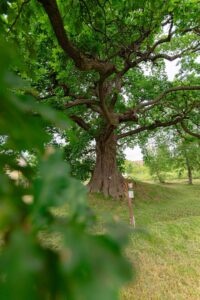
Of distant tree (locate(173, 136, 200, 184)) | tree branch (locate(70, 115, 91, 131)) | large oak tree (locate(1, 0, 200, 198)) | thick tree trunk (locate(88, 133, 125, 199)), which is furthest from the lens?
distant tree (locate(173, 136, 200, 184))

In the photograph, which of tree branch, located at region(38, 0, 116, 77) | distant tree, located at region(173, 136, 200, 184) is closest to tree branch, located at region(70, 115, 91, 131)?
tree branch, located at region(38, 0, 116, 77)

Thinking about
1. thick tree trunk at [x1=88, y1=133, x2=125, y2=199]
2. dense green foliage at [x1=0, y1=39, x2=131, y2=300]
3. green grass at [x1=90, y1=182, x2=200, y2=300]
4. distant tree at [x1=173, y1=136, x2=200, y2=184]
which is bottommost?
Result: green grass at [x1=90, y1=182, x2=200, y2=300]

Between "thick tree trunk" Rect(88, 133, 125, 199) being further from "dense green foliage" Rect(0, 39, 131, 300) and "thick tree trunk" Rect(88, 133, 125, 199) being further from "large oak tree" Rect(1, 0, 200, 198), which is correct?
"dense green foliage" Rect(0, 39, 131, 300)

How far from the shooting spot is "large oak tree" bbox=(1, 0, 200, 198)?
108 inches

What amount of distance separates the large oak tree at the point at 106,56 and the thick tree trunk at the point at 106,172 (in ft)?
0.11

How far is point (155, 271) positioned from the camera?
143 inches

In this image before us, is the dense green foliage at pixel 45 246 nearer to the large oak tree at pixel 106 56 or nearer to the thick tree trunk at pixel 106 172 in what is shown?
the large oak tree at pixel 106 56

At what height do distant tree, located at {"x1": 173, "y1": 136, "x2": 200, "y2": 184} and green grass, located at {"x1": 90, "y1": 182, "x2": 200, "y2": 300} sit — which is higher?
distant tree, located at {"x1": 173, "y1": 136, "x2": 200, "y2": 184}

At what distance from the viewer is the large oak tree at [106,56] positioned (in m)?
2.73

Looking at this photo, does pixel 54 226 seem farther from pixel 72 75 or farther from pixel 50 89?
pixel 50 89

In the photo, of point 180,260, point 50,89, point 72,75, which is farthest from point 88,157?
point 180,260

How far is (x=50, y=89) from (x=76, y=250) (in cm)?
720

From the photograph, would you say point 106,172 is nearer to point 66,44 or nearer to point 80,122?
point 80,122

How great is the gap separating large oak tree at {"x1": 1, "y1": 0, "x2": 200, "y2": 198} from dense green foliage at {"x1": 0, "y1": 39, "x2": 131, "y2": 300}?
0.24 metres
